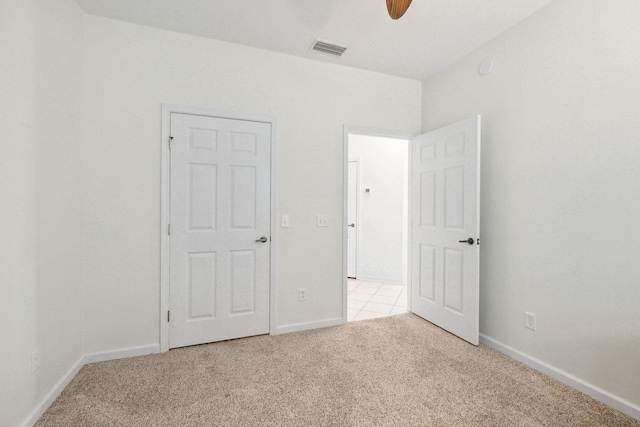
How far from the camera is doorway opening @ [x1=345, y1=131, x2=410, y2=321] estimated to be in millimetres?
4629

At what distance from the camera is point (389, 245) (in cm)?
474

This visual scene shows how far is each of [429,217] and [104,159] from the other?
9.61 ft

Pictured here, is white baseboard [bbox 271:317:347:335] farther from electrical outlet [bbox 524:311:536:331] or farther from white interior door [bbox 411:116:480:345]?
electrical outlet [bbox 524:311:536:331]

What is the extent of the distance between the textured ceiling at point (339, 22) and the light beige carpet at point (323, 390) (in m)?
2.63

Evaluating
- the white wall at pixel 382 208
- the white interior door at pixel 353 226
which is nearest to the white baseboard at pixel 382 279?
the white wall at pixel 382 208

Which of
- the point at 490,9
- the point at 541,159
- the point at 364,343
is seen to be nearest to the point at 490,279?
the point at 541,159

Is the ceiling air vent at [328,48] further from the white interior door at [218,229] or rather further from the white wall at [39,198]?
the white wall at [39,198]

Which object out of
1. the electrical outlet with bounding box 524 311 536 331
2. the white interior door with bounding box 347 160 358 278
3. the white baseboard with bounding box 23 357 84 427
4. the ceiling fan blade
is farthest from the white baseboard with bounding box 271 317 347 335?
the ceiling fan blade

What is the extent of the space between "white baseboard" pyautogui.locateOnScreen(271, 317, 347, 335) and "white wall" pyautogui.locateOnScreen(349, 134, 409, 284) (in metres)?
2.00

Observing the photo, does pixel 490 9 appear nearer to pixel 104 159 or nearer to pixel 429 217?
pixel 429 217

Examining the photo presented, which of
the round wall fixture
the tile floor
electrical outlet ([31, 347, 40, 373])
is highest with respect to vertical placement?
the round wall fixture

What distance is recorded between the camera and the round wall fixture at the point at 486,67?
2486mm

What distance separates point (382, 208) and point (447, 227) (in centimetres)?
208

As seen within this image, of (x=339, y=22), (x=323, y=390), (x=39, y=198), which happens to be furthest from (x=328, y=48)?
(x=323, y=390)
